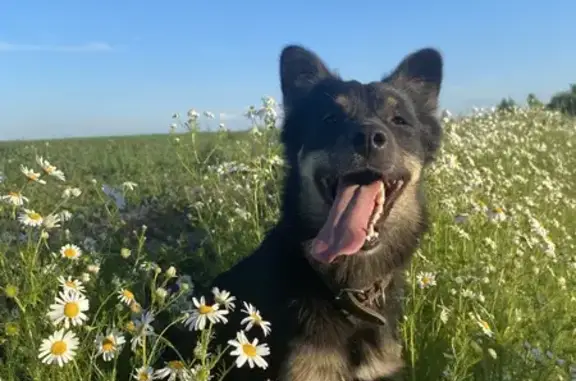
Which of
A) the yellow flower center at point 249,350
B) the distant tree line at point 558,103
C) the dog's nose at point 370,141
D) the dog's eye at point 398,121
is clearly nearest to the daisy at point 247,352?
the yellow flower center at point 249,350

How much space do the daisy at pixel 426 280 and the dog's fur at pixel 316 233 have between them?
14cm

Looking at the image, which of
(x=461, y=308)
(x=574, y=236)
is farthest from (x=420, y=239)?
(x=574, y=236)

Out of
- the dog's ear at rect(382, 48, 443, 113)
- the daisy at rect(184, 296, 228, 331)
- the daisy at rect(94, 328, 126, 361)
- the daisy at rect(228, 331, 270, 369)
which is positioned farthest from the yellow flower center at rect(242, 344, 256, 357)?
the dog's ear at rect(382, 48, 443, 113)

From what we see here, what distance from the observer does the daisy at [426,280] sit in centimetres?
434

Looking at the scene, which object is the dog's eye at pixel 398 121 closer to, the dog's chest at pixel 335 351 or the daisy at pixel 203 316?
the dog's chest at pixel 335 351

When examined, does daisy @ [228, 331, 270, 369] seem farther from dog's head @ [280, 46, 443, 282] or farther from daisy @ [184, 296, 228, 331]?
dog's head @ [280, 46, 443, 282]

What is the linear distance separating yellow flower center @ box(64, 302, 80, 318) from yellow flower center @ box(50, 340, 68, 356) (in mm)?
107

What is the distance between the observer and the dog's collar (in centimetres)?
386

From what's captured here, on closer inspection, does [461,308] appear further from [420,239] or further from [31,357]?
[31,357]

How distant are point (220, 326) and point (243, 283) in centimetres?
27

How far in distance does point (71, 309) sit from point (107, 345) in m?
0.20

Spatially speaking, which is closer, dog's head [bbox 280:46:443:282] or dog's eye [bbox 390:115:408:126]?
dog's head [bbox 280:46:443:282]

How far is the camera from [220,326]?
4012mm

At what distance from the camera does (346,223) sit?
13.0 feet
